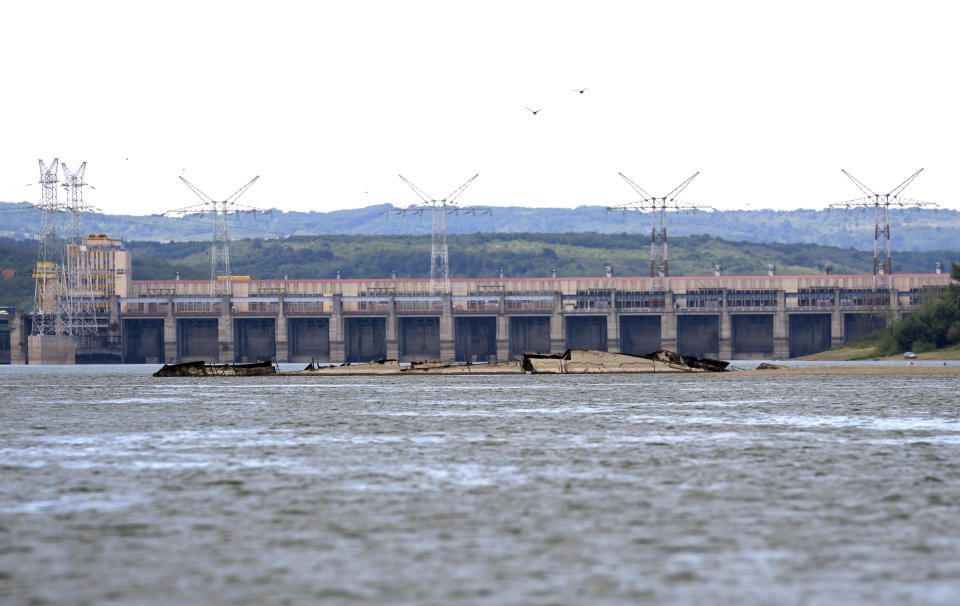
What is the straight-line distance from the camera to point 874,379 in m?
171

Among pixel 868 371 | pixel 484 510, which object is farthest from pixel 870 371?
pixel 484 510

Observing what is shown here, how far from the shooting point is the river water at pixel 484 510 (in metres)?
30.5

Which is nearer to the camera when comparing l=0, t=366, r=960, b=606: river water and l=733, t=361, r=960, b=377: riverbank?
l=0, t=366, r=960, b=606: river water

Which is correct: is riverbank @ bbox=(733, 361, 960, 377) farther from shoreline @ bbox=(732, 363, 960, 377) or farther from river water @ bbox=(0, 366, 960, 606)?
river water @ bbox=(0, 366, 960, 606)

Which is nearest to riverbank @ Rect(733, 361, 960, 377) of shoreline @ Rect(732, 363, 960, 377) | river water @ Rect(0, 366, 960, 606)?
shoreline @ Rect(732, 363, 960, 377)

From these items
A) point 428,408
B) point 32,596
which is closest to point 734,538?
point 32,596

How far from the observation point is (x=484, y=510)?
43.1 m

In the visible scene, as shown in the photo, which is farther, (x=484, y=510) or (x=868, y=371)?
(x=868, y=371)

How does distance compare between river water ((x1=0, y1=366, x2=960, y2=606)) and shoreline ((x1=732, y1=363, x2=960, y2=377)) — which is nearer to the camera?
river water ((x1=0, y1=366, x2=960, y2=606))

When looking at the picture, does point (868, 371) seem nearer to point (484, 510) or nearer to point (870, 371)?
point (870, 371)

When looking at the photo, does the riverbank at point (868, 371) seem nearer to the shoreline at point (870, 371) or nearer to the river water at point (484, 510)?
the shoreline at point (870, 371)

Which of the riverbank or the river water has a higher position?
the riverbank

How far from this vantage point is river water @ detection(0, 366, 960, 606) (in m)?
30.5

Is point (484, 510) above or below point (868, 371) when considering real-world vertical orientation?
below
